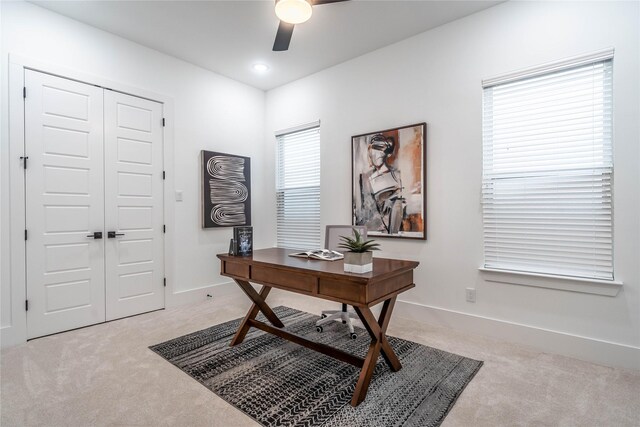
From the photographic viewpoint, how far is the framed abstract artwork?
13.9 ft

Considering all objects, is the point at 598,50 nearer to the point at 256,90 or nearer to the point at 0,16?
the point at 256,90

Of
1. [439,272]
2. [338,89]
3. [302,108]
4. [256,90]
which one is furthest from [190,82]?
[439,272]

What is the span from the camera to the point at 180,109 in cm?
402

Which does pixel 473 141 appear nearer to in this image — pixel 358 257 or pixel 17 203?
pixel 358 257

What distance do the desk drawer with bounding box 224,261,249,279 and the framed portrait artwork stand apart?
5.49 ft

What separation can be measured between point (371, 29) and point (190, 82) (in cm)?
231

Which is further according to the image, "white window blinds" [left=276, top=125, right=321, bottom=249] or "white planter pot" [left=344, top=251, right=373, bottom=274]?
"white window blinds" [left=276, top=125, right=321, bottom=249]

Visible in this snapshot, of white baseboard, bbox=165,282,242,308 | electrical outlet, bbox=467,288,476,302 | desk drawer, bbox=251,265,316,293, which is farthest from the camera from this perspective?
white baseboard, bbox=165,282,242,308

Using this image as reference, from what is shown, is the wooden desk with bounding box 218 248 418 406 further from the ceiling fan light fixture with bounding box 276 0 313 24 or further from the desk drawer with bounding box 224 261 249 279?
the ceiling fan light fixture with bounding box 276 0 313 24

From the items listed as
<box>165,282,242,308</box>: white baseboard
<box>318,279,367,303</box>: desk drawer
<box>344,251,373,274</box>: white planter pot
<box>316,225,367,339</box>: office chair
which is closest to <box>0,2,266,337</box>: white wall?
<box>165,282,242,308</box>: white baseboard

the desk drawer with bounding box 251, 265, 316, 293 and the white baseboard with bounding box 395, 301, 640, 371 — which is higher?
the desk drawer with bounding box 251, 265, 316, 293

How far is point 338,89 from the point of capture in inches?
163

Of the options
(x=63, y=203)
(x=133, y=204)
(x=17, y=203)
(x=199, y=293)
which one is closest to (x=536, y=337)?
(x=199, y=293)

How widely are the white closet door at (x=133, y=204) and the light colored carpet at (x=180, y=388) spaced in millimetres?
643
